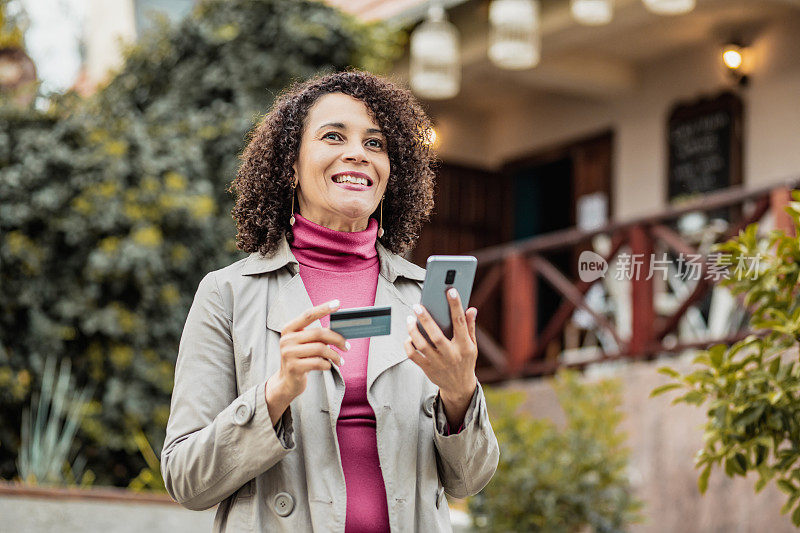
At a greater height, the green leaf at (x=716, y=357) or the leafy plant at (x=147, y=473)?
the green leaf at (x=716, y=357)

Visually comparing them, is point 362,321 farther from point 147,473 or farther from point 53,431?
point 147,473

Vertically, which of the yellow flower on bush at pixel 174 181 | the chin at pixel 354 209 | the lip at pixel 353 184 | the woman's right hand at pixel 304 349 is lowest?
the woman's right hand at pixel 304 349

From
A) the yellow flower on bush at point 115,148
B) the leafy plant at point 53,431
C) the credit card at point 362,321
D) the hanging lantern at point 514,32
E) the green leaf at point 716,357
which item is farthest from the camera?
the hanging lantern at point 514,32

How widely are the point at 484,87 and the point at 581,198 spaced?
1.49 metres

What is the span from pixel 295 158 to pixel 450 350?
0.58 metres

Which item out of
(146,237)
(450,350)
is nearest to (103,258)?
(146,237)

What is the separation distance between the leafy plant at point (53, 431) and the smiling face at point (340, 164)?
470 cm

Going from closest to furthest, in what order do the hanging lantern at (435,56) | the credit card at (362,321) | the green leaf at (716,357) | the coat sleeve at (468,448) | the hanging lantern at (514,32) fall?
1. the credit card at (362,321)
2. the coat sleeve at (468,448)
3. the green leaf at (716,357)
4. the hanging lantern at (514,32)
5. the hanging lantern at (435,56)

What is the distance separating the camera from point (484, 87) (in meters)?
12.0

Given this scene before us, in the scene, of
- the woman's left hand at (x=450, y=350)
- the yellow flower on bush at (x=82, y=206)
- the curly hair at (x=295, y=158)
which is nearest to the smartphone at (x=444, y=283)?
the woman's left hand at (x=450, y=350)

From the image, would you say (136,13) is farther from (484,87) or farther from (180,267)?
(180,267)

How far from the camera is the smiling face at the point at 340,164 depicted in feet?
7.45

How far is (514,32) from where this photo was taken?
26.6ft

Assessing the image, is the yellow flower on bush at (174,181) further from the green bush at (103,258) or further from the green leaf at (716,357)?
the green leaf at (716,357)
